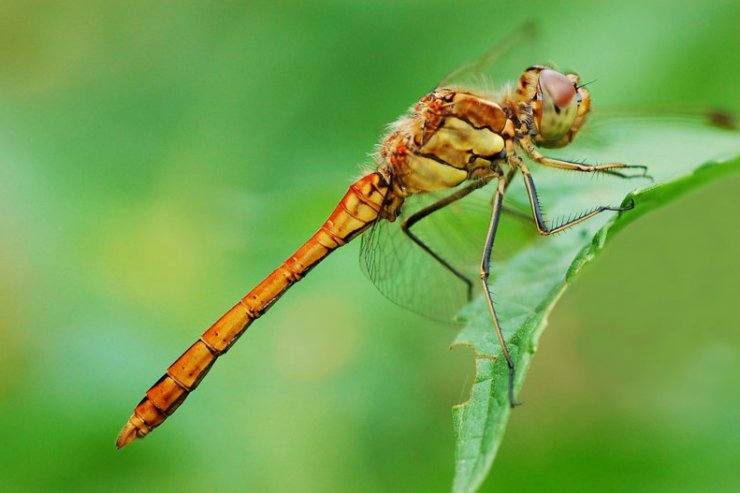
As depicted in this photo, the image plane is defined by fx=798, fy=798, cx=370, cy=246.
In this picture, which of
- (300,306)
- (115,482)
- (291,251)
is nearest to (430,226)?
(291,251)

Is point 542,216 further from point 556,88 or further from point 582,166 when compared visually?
point 556,88

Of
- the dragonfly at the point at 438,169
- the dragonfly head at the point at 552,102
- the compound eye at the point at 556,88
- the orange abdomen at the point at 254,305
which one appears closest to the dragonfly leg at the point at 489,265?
the dragonfly at the point at 438,169

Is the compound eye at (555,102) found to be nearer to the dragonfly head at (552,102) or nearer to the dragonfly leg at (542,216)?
the dragonfly head at (552,102)

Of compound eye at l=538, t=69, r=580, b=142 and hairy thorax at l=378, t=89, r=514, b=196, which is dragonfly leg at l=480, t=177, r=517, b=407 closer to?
hairy thorax at l=378, t=89, r=514, b=196

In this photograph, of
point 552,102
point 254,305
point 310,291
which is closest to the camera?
point 552,102

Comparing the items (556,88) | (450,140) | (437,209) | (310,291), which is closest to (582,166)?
(556,88)

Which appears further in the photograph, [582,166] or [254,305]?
[254,305]
